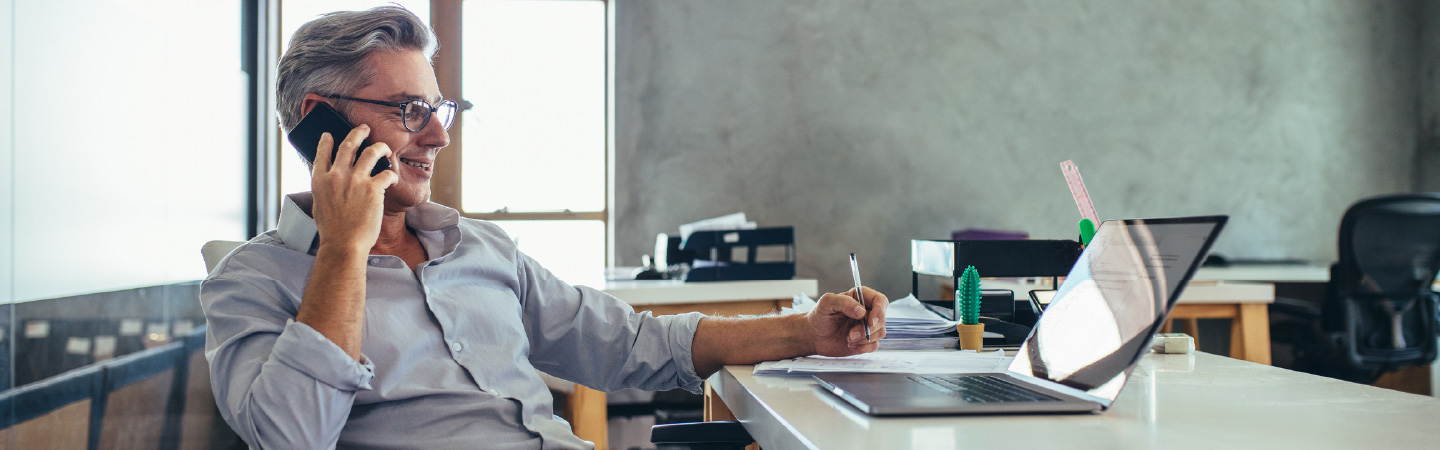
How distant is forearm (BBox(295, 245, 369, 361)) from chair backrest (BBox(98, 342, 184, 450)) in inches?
50.8

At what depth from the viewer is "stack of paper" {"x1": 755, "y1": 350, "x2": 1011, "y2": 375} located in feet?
3.14

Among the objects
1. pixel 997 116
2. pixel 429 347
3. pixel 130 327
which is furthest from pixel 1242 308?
pixel 130 327

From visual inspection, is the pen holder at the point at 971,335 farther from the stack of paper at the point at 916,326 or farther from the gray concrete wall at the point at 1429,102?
the gray concrete wall at the point at 1429,102

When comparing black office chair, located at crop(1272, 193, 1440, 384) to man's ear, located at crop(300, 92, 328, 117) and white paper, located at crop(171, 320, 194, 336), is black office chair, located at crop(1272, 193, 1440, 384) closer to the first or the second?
man's ear, located at crop(300, 92, 328, 117)

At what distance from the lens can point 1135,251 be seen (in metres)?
0.84

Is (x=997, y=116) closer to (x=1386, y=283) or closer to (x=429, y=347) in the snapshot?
(x=1386, y=283)

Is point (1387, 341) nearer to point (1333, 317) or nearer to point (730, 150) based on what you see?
point (1333, 317)

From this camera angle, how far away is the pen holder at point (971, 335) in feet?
3.66

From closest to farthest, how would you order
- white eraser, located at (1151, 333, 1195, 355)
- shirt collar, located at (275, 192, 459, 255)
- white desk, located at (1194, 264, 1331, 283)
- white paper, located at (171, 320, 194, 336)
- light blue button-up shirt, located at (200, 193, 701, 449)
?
light blue button-up shirt, located at (200, 193, 701, 449), shirt collar, located at (275, 192, 459, 255), white eraser, located at (1151, 333, 1195, 355), white paper, located at (171, 320, 194, 336), white desk, located at (1194, 264, 1331, 283)

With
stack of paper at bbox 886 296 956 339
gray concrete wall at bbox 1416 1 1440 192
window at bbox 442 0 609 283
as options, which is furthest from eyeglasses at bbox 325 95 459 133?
gray concrete wall at bbox 1416 1 1440 192

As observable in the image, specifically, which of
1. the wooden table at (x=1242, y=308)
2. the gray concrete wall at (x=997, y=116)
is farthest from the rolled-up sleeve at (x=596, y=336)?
the gray concrete wall at (x=997, y=116)

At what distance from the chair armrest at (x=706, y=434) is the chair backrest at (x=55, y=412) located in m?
1.24

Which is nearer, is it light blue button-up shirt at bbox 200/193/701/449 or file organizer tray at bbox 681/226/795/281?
light blue button-up shirt at bbox 200/193/701/449

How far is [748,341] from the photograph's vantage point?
1114 millimetres
